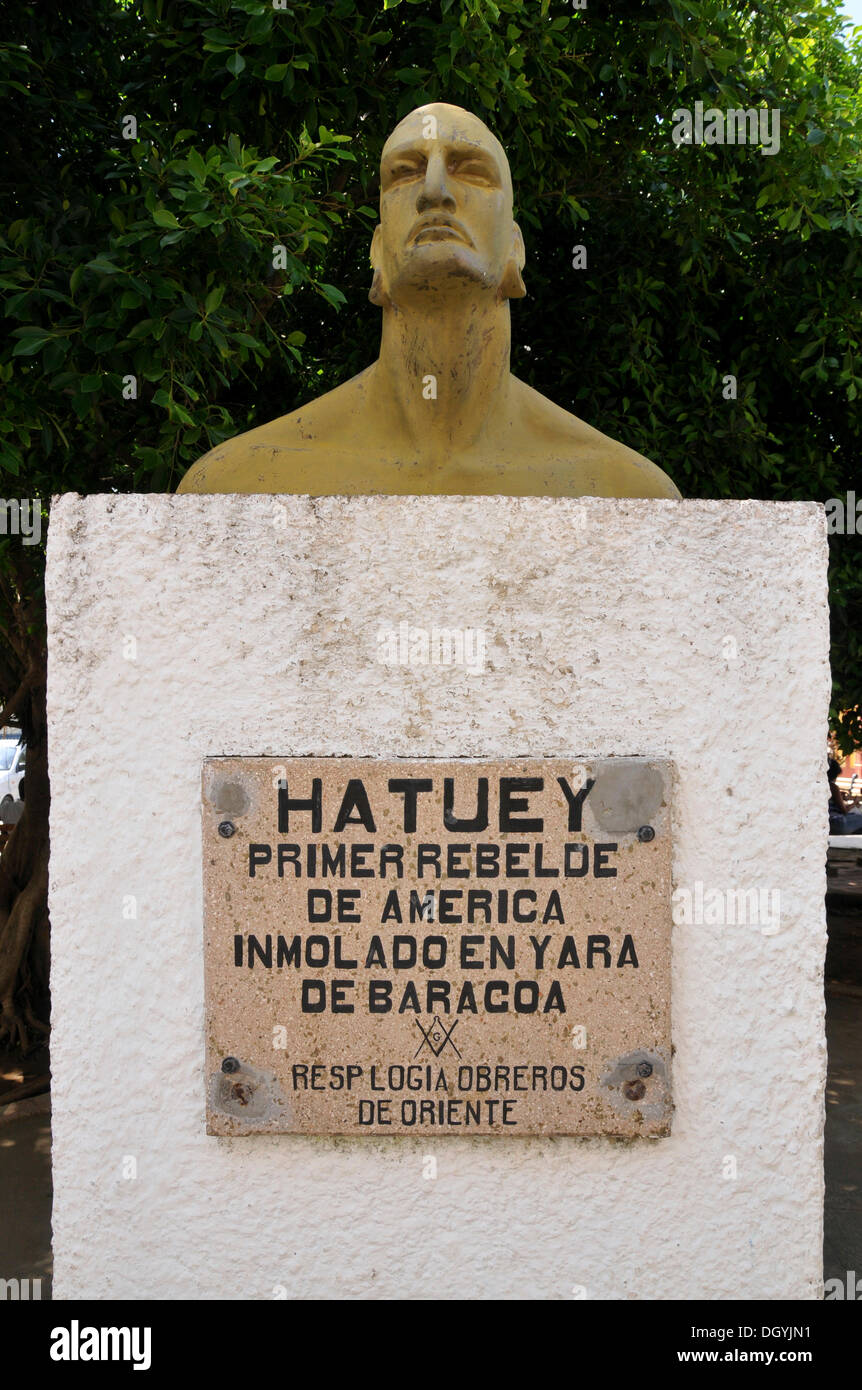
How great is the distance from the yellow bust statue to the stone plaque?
810mm

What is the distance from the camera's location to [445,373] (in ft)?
8.68

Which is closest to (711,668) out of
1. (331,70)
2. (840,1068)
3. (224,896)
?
(224,896)

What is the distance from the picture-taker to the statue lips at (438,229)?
8.19ft

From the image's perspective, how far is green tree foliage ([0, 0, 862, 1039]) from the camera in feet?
12.0

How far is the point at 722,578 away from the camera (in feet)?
6.91

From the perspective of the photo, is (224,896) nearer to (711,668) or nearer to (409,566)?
(409,566)

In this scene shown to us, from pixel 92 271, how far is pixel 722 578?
8.23 ft

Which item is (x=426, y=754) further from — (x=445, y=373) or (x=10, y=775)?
(x=10, y=775)

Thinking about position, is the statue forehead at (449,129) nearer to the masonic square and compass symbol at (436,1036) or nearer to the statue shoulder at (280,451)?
the statue shoulder at (280,451)

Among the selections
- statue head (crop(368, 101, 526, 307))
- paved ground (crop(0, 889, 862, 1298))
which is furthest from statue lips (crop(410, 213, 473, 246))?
paved ground (crop(0, 889, 862, 1298))

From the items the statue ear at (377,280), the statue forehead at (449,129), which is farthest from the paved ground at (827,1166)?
the statue forehead at (449,129)

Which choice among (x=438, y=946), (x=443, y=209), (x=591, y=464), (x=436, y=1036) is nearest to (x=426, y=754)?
(x=438, y=946)

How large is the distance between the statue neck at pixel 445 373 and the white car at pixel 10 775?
595cm

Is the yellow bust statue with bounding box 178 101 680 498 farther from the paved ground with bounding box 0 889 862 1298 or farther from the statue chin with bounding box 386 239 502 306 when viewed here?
the paved ground with bounding box 0 889 862 1298
